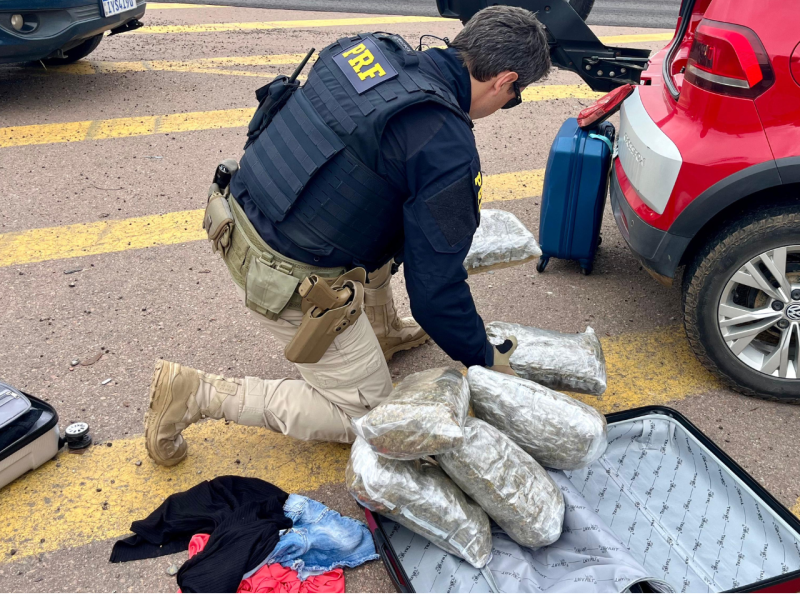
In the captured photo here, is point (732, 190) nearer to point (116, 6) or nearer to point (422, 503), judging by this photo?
point (422, 503)

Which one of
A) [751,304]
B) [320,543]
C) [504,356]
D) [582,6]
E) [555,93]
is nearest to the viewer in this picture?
[320,543]

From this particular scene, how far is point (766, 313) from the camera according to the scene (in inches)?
110

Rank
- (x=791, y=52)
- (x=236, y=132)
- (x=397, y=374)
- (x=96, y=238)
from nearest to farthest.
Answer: (x=791, y=52) < (x=397, y=374) < (x=96, y=238) < (x=236, y=132)

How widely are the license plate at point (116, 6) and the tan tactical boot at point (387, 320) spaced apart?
14.2ft

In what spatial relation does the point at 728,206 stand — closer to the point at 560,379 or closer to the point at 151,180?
the point at 560,379

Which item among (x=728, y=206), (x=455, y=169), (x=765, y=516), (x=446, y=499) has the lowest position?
(x=765, y=516)

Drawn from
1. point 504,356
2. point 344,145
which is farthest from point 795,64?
point 344,145

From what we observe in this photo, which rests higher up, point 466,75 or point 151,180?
point 466,75

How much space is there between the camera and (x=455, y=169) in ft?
7.06

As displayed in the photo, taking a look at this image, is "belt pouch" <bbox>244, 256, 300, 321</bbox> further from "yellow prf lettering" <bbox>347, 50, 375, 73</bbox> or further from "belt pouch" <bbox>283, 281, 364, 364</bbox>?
"yellow prf lettering" <bbox>347, 50, 375, 73</bbox>

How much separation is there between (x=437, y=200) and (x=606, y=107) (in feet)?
5.46

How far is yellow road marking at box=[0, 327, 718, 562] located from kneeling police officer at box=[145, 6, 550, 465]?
0.39ft

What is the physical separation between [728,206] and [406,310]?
1570mm

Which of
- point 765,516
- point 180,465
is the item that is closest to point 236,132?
point 180,465
